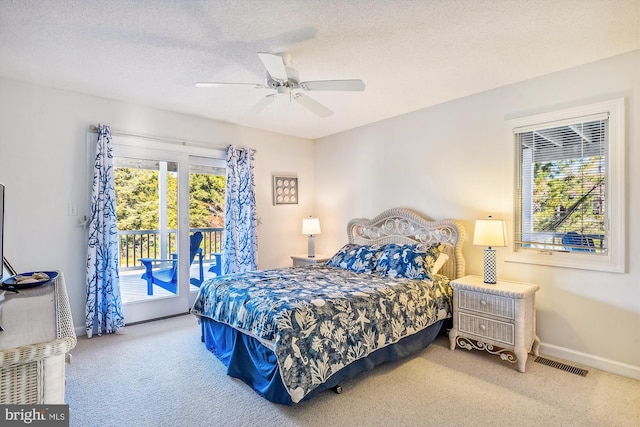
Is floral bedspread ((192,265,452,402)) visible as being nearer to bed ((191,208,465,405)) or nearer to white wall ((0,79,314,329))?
bed ((191,208,465,405))

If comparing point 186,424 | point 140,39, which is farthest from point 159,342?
point 140,39

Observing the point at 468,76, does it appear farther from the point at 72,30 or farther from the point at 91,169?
the point at 91,169

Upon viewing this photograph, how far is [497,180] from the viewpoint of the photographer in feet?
11.2

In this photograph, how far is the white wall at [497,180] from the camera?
2682 mm

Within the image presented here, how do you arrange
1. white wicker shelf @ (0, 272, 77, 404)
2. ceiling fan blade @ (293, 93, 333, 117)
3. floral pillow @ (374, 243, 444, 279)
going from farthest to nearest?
floral pillow @ (374, 243, 444, 279) → ceiling fan blade @ (293, 93, 333, 117) → white wicker shelf @ (0, 272, 77, 404)

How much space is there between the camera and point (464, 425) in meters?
2.06

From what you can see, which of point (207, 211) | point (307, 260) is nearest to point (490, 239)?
point (307, 260)

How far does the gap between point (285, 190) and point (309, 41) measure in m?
2.99

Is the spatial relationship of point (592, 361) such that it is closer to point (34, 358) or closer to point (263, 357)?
point (263, 357)

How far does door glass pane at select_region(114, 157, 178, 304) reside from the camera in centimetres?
393

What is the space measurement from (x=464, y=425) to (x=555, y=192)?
2.22 m

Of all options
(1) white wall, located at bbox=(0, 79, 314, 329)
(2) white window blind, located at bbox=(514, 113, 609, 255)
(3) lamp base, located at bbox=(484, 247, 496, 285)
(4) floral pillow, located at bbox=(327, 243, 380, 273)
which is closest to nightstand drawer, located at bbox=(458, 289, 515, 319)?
(3) lamp base, located at bbox=(484, 247, 496, 285)

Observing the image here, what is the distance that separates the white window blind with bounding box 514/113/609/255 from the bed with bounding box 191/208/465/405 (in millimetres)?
702

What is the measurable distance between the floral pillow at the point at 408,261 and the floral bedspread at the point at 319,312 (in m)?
0.12
